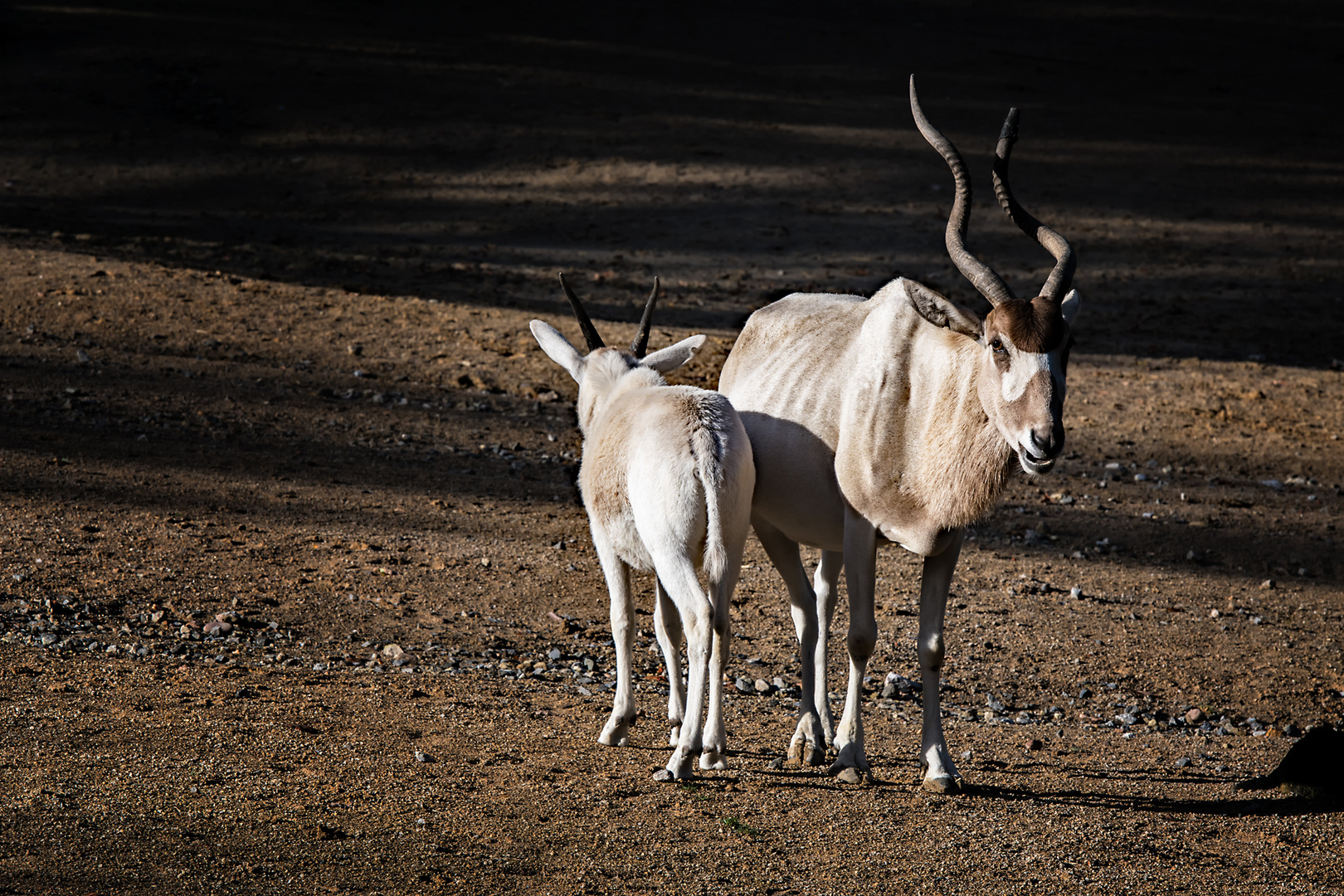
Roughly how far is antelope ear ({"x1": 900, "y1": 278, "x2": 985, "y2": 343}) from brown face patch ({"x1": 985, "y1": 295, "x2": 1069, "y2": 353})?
25 cm

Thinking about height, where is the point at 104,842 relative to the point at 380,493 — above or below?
above

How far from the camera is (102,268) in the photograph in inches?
538

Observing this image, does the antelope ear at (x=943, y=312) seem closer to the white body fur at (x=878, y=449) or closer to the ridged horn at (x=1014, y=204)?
the white body fur at (x=878, y=449)

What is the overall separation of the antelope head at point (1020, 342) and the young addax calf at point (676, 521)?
1.08 m

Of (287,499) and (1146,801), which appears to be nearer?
(1146,801)

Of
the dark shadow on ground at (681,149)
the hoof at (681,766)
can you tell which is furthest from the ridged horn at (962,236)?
the dark shadow on ground at (681,149)

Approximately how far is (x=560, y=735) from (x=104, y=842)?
6.99 feet

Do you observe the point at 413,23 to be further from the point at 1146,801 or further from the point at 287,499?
the point at 1146,801

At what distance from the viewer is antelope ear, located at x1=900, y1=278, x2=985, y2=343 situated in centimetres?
548

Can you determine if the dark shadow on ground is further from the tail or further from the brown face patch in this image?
the brown face patch

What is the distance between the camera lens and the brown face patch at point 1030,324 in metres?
5.10

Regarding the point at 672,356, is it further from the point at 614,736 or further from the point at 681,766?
the point at 681,766

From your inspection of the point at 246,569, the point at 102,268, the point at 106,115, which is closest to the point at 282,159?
the point at 106,115

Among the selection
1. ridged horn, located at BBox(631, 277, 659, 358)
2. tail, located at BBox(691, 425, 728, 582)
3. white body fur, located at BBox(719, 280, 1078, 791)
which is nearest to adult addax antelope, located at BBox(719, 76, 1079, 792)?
white body fur, located at BBox(719, 280, 1078, 791)
